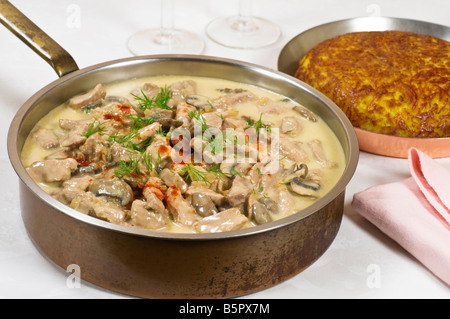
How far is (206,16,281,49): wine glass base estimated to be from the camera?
203 inches

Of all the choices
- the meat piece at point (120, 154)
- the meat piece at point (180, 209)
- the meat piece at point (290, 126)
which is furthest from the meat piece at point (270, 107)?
the meat piece at point (180, 209)

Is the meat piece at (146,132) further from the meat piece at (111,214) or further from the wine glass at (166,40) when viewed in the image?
the wine glass at (166,40)

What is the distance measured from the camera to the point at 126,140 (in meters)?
3.54

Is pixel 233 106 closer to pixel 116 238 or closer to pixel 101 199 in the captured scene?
pixel 101 199

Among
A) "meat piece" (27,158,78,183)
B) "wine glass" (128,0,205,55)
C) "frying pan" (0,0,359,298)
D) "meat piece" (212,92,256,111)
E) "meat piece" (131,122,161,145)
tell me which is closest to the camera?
"frying pan" (0,0,359,298)

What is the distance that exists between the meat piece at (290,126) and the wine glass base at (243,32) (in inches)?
54.0

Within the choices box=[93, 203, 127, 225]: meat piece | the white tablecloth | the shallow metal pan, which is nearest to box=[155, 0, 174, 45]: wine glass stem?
the white tablecloth

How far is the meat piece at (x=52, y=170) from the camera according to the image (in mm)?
3312

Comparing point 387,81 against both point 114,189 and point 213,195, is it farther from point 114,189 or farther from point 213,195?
point 114,189

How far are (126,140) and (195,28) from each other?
Result: 6.69ft

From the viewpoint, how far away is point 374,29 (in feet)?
16.1

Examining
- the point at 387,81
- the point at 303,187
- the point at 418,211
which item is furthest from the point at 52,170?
the point at 387,81

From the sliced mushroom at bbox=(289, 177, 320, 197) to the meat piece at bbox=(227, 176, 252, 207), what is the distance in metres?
0.20

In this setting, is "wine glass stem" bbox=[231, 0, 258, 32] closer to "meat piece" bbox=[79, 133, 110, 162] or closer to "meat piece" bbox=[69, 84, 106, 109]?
"meat piece" bbox=[69, 84, 106, 109]
